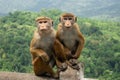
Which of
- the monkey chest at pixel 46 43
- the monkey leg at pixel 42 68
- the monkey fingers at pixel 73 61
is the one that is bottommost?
the monkey leg at pixel 42 68

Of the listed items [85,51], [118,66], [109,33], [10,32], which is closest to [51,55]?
[118,66]

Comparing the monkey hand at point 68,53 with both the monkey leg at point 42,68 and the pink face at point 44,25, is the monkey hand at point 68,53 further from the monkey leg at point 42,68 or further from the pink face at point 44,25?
the pink face at point 44,25

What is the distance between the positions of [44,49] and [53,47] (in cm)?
19

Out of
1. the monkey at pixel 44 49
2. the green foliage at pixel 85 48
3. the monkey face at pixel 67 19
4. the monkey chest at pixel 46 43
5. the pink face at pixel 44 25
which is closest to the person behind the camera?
the pink face at pixel 44 25

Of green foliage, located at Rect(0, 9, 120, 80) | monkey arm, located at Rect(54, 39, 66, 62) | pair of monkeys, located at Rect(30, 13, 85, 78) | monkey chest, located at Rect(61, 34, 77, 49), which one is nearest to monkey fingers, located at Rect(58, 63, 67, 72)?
pair of monkeys, located at Rect(30, 13, 85, 78)

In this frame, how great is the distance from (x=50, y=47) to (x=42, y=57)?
410 millimetres

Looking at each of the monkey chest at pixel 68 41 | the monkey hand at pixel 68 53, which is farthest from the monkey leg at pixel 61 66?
the monkey chest at pixel 68 41

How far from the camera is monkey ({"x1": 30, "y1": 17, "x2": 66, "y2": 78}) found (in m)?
7.47

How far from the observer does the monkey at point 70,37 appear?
7922 millimetres

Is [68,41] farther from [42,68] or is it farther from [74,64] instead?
[42,68]

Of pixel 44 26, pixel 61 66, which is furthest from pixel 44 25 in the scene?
pixel 61 66

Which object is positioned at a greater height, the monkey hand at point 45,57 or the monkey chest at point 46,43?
the monkey chest at point 46,43

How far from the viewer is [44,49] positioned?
25.4 feet

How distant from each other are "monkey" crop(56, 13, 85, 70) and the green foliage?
26.8 metres
